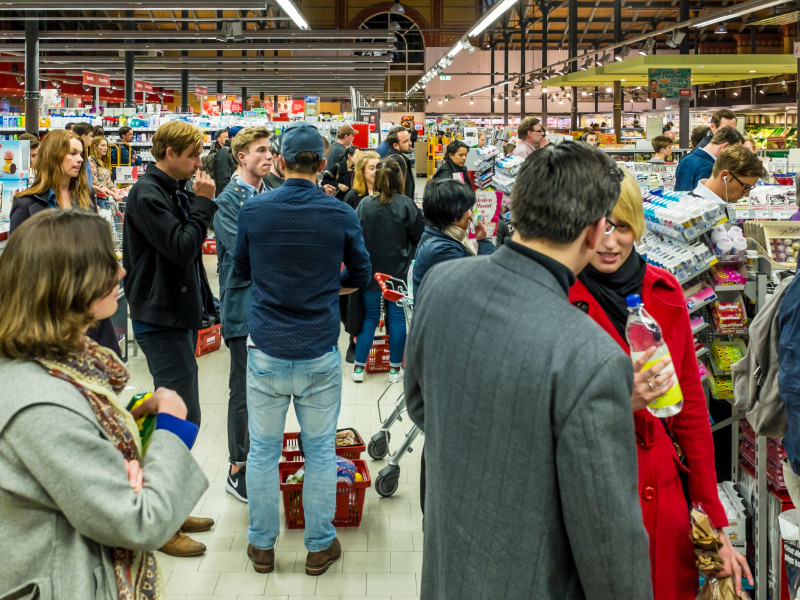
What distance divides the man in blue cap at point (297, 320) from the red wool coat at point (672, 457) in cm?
143

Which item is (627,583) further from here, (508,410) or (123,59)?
(123,59)

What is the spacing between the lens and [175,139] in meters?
3.51

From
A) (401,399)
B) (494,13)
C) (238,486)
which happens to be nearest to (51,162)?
(238,486)

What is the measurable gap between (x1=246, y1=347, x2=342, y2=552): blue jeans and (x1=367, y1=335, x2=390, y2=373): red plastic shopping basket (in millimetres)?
3097

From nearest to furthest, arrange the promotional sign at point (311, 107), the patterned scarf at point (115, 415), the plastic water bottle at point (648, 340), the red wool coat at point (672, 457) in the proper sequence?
1. the patterned scarf at point (115, 415)
2. the plastic water bottle at point (648, 340)
3. the red wool coat at point (672, 457)
4. the promotional sign at point (311, 107)

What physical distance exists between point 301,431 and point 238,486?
38.2 inches

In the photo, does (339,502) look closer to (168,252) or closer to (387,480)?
(387,480)

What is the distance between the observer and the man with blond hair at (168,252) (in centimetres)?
342

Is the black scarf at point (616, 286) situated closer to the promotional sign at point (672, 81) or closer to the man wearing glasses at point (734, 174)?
the man wearing glasses at point (734, 174)

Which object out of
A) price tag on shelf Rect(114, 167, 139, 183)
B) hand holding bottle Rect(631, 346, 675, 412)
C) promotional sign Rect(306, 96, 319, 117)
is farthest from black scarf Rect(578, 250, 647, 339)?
promotional sign Rect(306, 96, 319, 117)

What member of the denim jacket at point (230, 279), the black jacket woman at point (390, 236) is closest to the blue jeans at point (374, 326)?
the black jacket woman at point (390, 236)

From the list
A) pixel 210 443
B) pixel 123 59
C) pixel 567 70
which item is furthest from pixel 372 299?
pixel 567 70

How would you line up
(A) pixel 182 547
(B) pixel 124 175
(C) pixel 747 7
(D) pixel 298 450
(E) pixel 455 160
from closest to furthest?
(A) pixel 182 547 < (D) pixel 298 450 < (E) pixel 455 160 < (C) pixel 747 7 < (B) pixel 124 175

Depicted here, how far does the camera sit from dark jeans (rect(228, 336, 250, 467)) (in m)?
4.16
